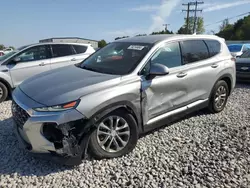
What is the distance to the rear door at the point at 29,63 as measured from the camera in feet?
20.8

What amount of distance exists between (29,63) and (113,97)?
4600 millimetres

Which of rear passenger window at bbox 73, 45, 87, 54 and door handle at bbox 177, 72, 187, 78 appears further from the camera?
rear passenger window at bbox 73, 45, 87, 54

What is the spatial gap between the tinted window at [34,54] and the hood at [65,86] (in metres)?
3.50

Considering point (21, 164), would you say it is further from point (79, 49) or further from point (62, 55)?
point (79, 49)

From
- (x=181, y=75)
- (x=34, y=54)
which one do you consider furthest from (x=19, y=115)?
(x=34, y=54)

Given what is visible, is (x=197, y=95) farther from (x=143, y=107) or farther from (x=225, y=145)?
(x=143, y=107)

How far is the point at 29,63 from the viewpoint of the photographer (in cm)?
654

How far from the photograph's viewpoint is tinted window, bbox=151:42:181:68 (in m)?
3.52

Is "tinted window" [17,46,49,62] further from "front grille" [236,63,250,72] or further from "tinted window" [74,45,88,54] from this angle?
"front grille" [236,63,250,72]

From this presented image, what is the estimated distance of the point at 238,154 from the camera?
321 cm

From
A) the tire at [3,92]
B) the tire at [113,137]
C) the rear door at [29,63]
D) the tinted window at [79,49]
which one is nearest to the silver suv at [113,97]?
the tire at [113,137]

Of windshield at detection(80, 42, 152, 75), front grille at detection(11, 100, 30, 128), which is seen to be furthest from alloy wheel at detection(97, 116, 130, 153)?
front grille at detection(11, 100, 30, 128)

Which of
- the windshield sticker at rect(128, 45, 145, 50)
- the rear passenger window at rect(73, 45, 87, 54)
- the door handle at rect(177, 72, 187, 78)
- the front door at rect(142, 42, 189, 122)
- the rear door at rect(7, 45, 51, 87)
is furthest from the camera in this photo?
the rear passenger window at rect(73, 45, 87, 54)

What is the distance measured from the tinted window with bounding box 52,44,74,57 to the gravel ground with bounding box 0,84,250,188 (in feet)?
11.9
